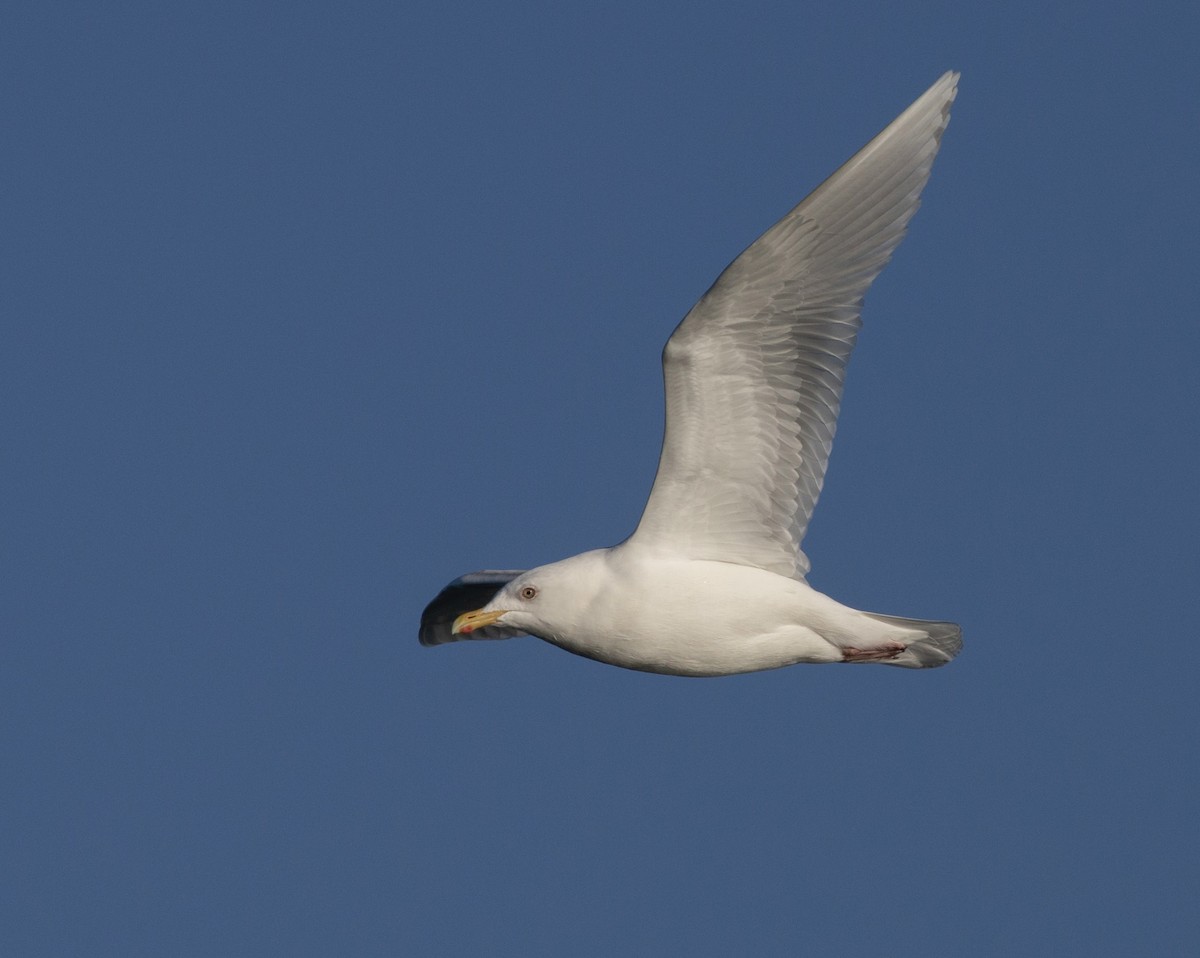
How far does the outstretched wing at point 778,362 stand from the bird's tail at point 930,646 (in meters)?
0.96

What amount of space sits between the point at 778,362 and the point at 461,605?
4977mm

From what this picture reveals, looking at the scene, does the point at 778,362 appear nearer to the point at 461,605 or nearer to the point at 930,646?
the point at 930,646

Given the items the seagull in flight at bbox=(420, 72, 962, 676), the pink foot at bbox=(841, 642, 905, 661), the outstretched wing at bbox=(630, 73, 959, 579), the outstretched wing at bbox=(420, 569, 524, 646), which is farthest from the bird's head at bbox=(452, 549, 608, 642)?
the outstretched wing at bbox=(420, 569, 524, 646)

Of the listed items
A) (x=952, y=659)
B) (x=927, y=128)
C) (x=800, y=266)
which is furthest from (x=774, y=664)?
(x=927, y=128)

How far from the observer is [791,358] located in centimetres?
1331

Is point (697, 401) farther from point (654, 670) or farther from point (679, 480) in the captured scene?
point (654, 670)

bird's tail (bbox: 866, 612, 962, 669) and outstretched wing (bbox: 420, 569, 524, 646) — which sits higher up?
outstretched wing (bbox: 420, 569, 524, 646)

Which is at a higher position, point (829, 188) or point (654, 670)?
point (829, 188)

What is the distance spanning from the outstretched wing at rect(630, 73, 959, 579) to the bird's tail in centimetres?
96

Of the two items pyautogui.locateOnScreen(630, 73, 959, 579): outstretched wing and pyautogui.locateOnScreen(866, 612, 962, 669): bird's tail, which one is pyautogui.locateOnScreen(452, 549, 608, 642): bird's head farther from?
pyautogui.locateOnScreen(866, 612, 962, 669): bird's tail

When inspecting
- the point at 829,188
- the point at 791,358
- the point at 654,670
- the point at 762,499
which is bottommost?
the point at 654,670

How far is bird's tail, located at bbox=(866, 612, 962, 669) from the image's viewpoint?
14.3 m

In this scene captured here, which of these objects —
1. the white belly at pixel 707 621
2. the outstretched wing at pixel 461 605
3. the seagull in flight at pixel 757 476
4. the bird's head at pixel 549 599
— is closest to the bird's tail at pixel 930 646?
the seagull in flight at pixel 757 476

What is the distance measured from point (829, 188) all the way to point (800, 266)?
1.82ft
